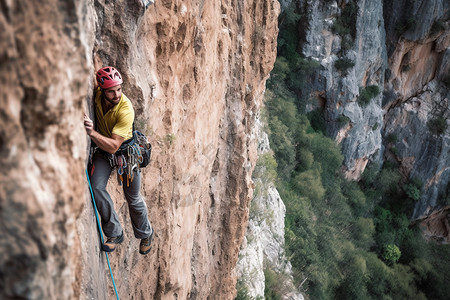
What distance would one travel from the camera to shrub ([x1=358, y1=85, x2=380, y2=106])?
23.1 metres

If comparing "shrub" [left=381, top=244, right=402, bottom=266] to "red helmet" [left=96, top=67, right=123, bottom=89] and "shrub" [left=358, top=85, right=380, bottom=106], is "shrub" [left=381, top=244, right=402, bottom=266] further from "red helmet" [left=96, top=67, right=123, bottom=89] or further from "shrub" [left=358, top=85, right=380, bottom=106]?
"red helmet" [left=96, top=67, right=123, bottom=89]

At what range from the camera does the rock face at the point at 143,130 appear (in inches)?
49.8

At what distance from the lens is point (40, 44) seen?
1325mm

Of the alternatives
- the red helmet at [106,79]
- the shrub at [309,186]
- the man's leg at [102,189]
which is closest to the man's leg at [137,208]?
the man's leg at [102,189]

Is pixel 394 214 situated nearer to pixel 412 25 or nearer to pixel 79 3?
pixel 412 25

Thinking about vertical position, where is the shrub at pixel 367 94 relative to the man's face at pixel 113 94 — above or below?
below

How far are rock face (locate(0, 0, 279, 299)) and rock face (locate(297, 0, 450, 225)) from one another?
13.9 meters

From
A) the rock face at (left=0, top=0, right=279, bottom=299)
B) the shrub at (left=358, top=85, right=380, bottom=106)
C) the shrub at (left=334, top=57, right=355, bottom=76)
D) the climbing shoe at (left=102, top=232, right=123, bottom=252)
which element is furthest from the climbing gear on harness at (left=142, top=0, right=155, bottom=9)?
the shrub at (left=358, top=85, right=380, bottom=106)

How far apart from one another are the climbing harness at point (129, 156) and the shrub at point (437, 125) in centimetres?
2528

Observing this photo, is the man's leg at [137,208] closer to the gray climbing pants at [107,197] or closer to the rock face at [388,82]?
the gray climbing pants at [107,197]

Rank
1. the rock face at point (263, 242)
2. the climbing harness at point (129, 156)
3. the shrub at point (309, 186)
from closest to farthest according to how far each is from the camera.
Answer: the climbing harness at point (129, 156) < the rock face at point (263, 242) < the shrub at point (309, 186)

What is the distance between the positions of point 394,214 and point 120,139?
84.4 feet

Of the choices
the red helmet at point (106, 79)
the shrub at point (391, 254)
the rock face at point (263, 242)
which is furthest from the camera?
the shrub at point (391, 254)

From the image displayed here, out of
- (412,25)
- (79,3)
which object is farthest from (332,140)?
(79,3)
